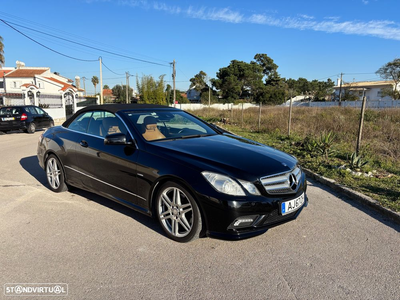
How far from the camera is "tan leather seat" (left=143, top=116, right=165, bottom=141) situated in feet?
12.5

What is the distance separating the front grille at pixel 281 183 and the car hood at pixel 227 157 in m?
0.05

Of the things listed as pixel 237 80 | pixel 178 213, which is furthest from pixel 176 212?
pixel 237 80

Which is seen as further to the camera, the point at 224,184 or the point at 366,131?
the point at 366,131

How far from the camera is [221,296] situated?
2.41 m

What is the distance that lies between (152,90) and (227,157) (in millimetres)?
40437

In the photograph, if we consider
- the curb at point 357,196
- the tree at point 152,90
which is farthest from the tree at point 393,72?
the curb at point 357,196

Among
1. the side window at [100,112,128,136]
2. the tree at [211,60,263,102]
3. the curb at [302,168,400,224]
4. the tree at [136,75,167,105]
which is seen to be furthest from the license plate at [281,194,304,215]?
the tree at [211,60,263,102]

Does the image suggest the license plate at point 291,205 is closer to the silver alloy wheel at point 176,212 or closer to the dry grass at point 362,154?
the silver alloy wheel at point 176,212

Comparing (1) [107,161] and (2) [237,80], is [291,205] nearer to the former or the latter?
(1) [107,161]

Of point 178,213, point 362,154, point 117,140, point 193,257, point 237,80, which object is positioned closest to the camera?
point 193,257

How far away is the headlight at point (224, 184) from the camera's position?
9.61 feet

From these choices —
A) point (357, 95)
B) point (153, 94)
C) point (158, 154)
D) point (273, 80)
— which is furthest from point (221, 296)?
point (273, 80)

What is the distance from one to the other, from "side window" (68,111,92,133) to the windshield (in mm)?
907

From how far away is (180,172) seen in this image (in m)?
3.12
